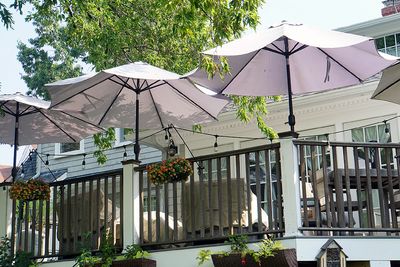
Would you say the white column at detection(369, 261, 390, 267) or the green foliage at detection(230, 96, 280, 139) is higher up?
the green foliage at detection(230, 96, 280, 139)

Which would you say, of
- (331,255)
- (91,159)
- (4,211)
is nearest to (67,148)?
(91,159)

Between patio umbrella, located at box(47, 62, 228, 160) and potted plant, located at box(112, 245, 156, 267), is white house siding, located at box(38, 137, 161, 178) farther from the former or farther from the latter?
potted plant, located at box(112, 245, 156, 267)

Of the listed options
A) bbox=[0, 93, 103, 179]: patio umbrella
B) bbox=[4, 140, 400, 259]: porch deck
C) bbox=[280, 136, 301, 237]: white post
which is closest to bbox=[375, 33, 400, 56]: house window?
bbox=[4, 140, 400, 259]: porch deck

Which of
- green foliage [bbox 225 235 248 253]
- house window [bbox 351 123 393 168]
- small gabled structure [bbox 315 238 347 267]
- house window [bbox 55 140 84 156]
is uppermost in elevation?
house window [bbox 55 140 84 156]

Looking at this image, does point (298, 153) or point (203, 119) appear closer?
point (298, 153)

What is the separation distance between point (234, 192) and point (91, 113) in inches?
105

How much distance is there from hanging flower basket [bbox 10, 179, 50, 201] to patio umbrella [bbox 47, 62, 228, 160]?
1.04 metres

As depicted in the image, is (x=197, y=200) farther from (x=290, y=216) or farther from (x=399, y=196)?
(x=399, y=196)

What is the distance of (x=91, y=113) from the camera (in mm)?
8406

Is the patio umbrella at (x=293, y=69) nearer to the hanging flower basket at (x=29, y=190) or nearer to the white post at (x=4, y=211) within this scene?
the hanging flower basket at (x=29, y=190)

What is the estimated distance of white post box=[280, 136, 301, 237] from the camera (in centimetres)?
615

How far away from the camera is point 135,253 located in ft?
22.7

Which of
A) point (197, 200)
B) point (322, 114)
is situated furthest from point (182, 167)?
point (322, 114)

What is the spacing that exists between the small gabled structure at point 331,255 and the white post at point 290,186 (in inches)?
11.7
